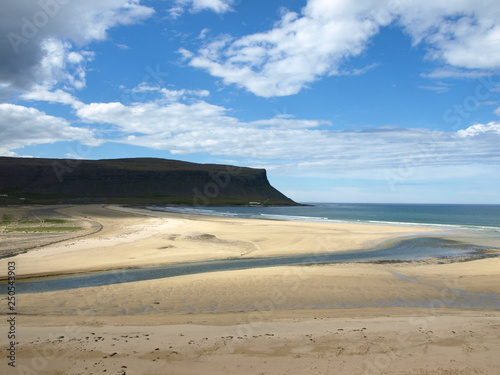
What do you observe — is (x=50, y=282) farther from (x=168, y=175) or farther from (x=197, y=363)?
(x=168, y=175)

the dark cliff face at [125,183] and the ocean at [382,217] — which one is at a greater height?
the dark cliff face at [125,183]

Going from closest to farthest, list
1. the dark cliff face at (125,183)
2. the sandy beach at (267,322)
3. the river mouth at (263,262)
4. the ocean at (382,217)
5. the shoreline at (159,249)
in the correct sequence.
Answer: the sandy beach at (267,322) → the river mouth at (263,262) → the shoreline at (159,249) → the ocean at (382,217) → the dark cliff face at (125,183)

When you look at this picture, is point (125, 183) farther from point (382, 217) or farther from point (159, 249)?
point (159, 249)

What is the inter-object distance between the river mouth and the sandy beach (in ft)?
3.84

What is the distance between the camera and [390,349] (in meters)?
6.79

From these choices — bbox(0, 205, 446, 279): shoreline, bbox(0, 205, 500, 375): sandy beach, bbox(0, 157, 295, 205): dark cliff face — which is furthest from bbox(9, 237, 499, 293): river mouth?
bbox(0, 157, 295, 205): dark cliff face

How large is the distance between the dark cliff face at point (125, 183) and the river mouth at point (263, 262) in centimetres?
11067

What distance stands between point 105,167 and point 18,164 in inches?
1409

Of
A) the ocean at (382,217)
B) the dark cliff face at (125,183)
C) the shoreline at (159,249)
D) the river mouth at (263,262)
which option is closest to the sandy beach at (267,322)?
the shoreline at (159,249)

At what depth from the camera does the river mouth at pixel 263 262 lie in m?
13.5

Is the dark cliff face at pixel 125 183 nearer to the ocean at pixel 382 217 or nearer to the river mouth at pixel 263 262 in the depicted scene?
the ocean at pixel 382 217

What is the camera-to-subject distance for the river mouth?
13.5m

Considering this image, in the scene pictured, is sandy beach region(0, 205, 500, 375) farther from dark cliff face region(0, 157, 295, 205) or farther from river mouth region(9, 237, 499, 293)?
dark cliff face region(0, 157, 295, 205)

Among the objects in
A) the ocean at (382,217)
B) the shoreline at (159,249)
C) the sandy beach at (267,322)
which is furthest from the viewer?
the ocean at (382,217)
